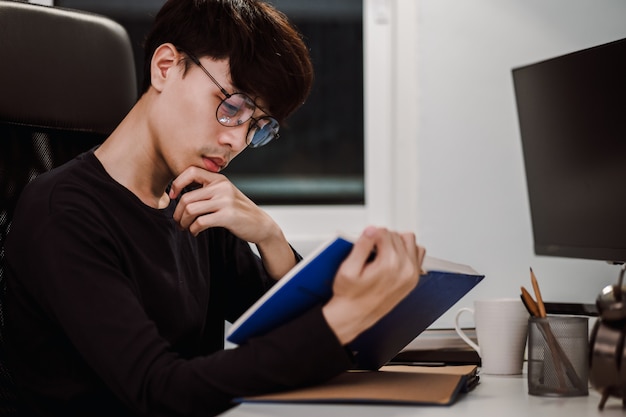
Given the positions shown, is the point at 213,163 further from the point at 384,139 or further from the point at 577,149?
the point at 384,139

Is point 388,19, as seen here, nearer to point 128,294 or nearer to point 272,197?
point 272,197

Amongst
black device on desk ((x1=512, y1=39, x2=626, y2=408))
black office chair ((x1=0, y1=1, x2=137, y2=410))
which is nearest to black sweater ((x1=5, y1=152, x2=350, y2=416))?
black office chair ((x1=0, y1=1, x2=137, y2=410))

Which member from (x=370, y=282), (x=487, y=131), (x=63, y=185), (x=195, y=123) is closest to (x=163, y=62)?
(x=195, y=123)

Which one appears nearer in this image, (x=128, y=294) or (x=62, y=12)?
(x=128, y=294)

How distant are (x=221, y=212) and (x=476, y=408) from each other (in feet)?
1.34

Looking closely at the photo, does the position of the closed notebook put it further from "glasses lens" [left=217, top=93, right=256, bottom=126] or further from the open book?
"glasses lens" [left=217, top=93, right=256, bottom=126]

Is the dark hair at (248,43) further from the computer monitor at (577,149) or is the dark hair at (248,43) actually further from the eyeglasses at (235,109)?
the computer monitor at (577,149)

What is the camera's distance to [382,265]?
782 mm

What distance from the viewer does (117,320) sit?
2.84 feet

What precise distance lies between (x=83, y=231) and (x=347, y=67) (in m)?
1.66

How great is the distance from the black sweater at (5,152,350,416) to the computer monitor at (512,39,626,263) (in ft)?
2.24

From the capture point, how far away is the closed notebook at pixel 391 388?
0.80 m

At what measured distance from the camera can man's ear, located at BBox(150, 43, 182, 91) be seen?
116cm

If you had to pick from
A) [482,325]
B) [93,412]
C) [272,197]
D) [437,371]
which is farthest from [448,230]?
[93,412]
